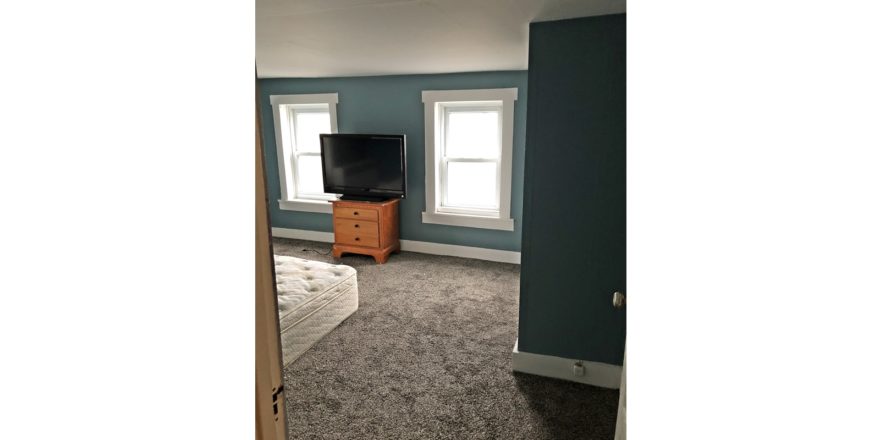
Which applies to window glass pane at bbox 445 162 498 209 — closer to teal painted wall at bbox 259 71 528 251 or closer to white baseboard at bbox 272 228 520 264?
teal painted wall at bbox 259 71 528 251

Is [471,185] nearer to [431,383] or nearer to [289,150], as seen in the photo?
[289,150]

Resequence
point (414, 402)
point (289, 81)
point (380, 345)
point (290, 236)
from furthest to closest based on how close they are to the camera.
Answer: point (290, 236), point (289, 81), point (380, 345), point (414, 402)

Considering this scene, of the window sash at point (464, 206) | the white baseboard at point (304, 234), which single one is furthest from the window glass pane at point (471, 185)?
the white baseboard at point (304, 234)

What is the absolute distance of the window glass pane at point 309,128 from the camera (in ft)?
16.0

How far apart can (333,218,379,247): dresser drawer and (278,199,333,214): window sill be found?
59 cm

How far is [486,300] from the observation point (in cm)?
339

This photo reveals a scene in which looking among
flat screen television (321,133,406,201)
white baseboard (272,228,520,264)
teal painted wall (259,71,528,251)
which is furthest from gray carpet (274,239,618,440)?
flat screen television (321,133,406,201)

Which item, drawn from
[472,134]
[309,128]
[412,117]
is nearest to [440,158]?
[472,134]

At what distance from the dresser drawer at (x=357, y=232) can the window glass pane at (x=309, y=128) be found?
1.17 meters

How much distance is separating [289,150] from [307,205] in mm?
718
